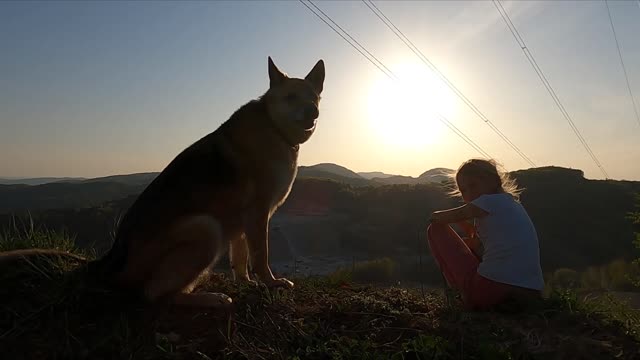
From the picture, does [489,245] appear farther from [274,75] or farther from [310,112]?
[274,75]

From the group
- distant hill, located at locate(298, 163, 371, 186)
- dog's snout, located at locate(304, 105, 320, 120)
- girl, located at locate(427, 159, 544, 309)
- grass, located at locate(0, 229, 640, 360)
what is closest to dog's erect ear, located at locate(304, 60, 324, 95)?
dog's snout, located at locate(304, 105, 320, 120)

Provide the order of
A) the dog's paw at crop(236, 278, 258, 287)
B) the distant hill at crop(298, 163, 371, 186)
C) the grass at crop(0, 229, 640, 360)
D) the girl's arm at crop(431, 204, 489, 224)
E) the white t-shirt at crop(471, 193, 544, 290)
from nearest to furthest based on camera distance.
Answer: the grass at crop(0, 229, 640, 360) < the white t-shirt at crop(471, 193, 544, 290) < the girl's arm at crop(431, 204, 489, 224) < the dog's paw at crop(236, 278, 258, 287) < the distant hill at crop(298, 163, 371, 186)

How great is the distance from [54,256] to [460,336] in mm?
3202

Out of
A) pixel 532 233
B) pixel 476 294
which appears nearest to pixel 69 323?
pixel 476 294

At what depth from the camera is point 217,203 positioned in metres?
3.75

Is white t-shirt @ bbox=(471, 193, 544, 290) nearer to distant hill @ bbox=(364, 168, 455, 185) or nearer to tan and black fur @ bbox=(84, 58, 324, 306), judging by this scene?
distant hill @ bbox=(364, 168, 455, 185)

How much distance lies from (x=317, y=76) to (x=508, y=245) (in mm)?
2662

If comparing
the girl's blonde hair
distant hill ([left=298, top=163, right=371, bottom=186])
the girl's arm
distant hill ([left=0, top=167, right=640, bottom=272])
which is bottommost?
distant hill ([left=0, top=167, right=640, bottom=272])

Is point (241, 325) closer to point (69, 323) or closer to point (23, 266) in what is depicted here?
point (69, 323)

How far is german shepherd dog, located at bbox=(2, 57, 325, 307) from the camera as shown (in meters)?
3.35

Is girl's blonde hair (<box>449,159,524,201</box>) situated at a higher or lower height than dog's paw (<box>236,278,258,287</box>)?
higher

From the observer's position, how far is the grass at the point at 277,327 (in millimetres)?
2877

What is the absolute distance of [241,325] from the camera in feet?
11.0

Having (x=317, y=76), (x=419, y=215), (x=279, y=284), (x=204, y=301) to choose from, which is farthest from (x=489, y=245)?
(x=419, y=215)
